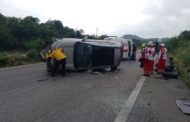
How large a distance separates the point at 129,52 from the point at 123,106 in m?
24.0

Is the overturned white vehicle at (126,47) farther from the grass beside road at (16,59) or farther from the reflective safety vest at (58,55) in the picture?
the reflective safety vest at (58,55)

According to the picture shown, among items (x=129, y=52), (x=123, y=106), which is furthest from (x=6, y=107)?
(x=129, y=52)

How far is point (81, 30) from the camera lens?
87000 mm

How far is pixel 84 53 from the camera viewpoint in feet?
54.4

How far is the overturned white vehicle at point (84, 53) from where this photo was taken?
16156 mm

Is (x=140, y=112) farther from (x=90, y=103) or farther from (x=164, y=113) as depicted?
(x=90, y=103)

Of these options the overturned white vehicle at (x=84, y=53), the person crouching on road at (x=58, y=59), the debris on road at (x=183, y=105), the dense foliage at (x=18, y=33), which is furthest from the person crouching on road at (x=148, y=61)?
the dense foliage at (x=18, y=33)

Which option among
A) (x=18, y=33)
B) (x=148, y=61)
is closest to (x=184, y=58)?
(x=148, y=61)

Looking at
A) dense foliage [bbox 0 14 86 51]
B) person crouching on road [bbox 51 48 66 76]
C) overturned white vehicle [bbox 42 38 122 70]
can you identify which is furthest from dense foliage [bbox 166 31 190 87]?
dense foliage [bbox 0 14 86 51]

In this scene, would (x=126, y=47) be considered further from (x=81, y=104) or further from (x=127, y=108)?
(x=127, y=108)

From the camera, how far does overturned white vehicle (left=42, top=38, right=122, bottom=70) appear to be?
53.0 feet

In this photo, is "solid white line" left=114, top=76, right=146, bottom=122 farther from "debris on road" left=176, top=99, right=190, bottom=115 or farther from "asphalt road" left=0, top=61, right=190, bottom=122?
"debris on road" left=176, top=99, right=190, bottom=115

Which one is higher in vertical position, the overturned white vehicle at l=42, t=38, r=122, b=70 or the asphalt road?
the overturned white vehicle at l=42, t=38, r=122, b=70

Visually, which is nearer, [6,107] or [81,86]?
[6,107]
